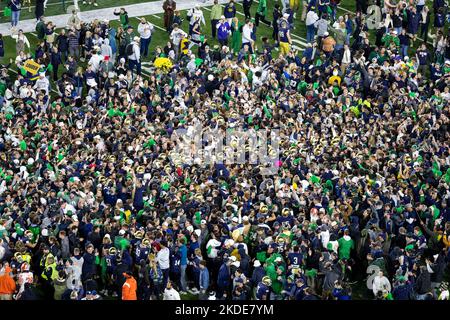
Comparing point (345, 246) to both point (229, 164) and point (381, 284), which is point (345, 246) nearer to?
point (381, 284)

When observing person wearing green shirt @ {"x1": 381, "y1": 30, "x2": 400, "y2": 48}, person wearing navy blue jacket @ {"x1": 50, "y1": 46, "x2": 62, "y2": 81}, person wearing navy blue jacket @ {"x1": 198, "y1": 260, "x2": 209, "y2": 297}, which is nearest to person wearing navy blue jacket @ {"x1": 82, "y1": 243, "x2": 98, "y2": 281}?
person wearing navy blue jacket @ {"x1": 198, "y1": 260, "x2": 209, "y2": 297}

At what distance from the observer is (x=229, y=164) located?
96.3ft

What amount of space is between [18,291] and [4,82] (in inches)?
426

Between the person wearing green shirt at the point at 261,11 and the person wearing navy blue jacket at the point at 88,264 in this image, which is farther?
the person wearing green shirt at the point at 261,11

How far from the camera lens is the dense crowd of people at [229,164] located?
25.2 meters

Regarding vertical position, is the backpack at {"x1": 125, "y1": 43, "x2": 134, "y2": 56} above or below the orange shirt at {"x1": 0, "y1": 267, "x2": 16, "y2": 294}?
above

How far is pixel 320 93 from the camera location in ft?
108

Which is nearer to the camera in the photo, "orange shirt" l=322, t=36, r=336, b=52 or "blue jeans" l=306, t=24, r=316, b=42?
"orange shirt" l=322, t=36, r=336, b=52

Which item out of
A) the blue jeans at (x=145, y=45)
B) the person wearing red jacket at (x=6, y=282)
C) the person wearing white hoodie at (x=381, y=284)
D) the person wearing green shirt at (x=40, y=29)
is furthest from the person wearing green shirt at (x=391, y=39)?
the person wearing red jacket at (x=6, y=282)

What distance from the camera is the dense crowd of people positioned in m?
25.2

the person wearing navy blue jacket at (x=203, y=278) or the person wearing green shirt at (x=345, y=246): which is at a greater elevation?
the person wearing green shirt at (x=345, y=246)

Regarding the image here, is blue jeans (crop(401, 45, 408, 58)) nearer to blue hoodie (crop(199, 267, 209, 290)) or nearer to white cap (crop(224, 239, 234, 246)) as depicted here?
white cap (crop(224, 239, 234, 246))

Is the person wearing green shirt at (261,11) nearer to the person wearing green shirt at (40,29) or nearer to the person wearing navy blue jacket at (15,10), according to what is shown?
the person wearing green shirt at (40,29)

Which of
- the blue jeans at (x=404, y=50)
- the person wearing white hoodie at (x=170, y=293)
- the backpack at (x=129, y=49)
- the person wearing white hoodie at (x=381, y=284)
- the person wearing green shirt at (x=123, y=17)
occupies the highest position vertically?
the person wearing green shirt at (x=123, y=17)
